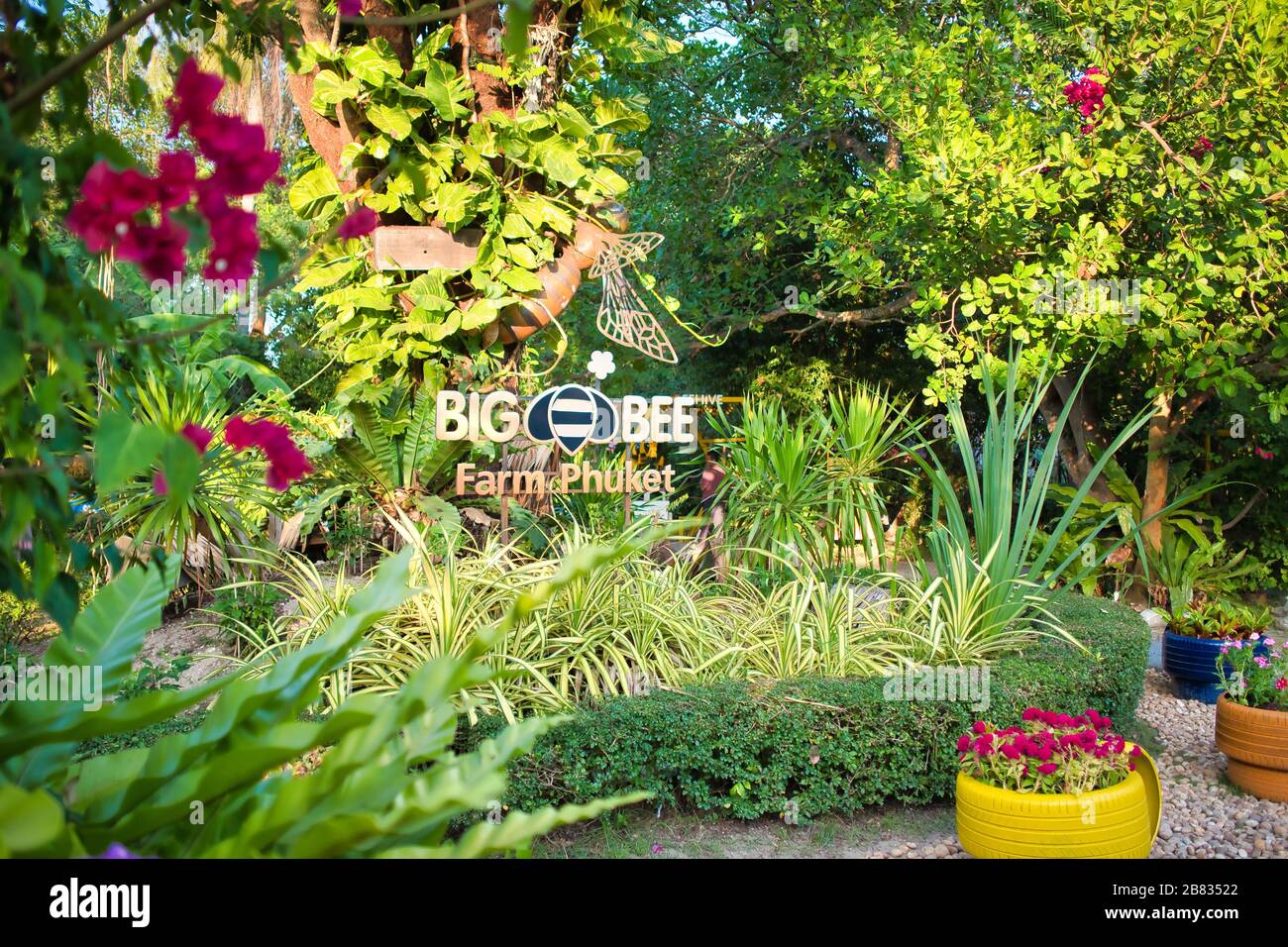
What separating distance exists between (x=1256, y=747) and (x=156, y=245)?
15.0 feet

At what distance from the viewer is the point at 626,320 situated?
19.8 ft

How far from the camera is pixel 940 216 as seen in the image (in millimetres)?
6133

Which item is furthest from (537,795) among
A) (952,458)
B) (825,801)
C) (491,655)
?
(952,458)

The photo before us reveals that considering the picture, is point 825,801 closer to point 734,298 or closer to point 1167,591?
point 1167,591

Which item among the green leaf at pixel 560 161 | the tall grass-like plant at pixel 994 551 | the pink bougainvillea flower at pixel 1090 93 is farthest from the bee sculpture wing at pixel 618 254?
the pink bougainvillea flower at pixel 1090 93

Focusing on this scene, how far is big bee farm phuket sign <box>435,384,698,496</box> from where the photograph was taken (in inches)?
208

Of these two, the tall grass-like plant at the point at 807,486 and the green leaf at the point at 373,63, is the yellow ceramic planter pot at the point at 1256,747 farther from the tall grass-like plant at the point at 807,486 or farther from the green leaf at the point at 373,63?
the green leaf at the point at 373,63

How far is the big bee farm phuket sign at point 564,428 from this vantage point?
5277mm

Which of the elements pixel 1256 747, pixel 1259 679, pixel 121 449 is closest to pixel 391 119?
pixel 121 449

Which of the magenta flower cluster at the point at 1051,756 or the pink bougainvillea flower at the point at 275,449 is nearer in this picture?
the pink bougainvillea flower at the point at 275,449

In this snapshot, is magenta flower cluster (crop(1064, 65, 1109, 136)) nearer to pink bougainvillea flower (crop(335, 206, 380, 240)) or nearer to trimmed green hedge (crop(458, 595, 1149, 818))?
trimmed green hedge (crop(458, 595, 1149, 818))

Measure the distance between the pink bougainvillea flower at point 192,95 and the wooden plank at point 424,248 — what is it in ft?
14.3

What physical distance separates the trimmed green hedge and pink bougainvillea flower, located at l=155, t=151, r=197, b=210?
266 cm

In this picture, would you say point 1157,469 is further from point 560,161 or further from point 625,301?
point 560,161
